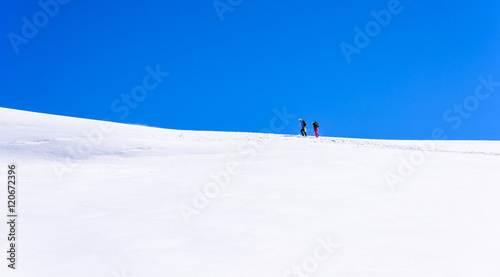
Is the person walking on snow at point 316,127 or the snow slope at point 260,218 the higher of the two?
the person walking on snow at point 316,127

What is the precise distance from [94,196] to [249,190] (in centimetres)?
386

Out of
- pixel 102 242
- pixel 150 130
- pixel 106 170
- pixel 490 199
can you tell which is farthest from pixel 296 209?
pixel 150 130

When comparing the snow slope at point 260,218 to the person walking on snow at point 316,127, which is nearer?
the snow slope at point 260,218

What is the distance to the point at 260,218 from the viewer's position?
714 centimetres

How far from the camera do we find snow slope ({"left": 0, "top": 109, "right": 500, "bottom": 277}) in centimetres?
521

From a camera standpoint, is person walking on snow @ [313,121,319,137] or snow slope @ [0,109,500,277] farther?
person walking on snow @ [313,121,319,137]

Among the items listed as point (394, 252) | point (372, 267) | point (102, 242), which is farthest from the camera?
point (102, 242)

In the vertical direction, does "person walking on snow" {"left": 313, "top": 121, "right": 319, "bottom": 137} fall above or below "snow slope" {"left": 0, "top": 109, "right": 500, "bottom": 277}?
above

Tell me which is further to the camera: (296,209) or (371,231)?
(296,209)

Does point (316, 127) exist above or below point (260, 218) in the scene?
above

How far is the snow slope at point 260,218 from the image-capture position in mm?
5211

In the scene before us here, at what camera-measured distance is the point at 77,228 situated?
6.84 m

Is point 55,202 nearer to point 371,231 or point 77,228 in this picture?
point 77,228

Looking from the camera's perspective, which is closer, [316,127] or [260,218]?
[260,218]
